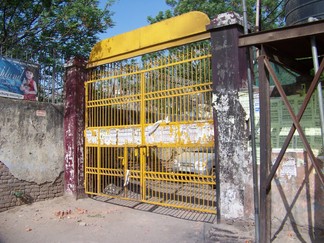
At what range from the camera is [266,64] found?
346 centimetres

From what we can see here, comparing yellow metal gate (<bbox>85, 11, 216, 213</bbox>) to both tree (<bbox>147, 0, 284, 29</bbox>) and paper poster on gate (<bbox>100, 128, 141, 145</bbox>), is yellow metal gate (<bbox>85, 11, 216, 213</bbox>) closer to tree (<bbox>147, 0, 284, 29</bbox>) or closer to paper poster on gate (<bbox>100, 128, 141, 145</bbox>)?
paper poster on gate (<bbox>100, 128, 141, 145</bbox>)

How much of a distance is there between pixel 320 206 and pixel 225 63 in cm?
238

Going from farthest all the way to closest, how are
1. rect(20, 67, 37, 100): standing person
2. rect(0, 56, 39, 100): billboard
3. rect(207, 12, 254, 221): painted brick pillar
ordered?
rect(20, 67, 37, 100): standing person, rect(0, 56, 39, 100): billboard, rect(207, 12, 254, 221): painted brick pillar

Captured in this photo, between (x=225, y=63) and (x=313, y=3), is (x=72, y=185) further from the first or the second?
(x=313, y=3)

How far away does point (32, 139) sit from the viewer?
6719 mm

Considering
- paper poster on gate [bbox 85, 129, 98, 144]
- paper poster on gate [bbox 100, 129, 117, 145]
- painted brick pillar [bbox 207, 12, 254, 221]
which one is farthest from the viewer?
paper poster on gate [bbox 85, 129, 98, 144]

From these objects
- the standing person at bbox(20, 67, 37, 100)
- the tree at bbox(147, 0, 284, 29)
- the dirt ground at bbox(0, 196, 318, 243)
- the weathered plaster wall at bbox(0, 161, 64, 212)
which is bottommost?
the dirt ground at bbox(0, 196, 318, 243)

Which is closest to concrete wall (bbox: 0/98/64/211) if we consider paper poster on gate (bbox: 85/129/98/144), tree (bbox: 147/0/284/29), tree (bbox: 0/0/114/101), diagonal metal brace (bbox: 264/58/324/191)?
paper poster on gate (bbox: 85/129/98/144)

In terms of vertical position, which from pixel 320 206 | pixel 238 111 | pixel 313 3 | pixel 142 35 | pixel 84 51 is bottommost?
pixel 320 206

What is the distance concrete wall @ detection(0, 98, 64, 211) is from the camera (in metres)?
6.23

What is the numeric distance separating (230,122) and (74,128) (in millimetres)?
3939

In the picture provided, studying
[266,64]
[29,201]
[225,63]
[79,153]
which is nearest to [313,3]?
[266,64]

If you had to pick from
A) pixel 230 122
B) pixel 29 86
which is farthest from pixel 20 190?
pixel 230 122

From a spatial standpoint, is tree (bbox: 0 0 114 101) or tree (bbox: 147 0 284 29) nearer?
tree (bbox: 0 0 114 101)
